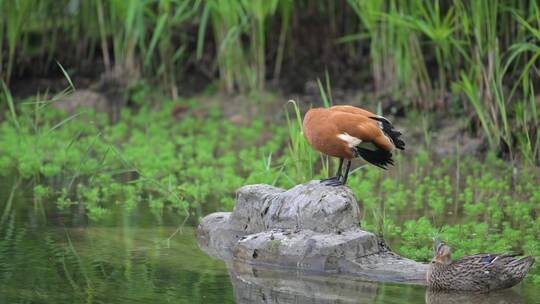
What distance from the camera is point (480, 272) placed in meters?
6.58

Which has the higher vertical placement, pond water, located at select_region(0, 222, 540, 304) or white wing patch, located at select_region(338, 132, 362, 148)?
white wing patch, located at select_region(338, 132, 362, 148)

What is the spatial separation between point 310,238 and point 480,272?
1.24m

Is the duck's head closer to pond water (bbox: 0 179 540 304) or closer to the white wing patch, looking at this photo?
pond water (bbox: 0 179 540 304)

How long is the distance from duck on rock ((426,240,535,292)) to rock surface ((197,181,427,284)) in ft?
0.93

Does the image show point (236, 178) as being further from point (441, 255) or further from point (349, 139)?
point (441, 255)

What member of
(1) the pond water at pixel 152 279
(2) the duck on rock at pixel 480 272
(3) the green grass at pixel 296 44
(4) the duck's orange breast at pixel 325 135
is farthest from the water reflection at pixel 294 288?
(3) the green grass at pixel 296 44

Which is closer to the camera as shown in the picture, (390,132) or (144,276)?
(144,276)

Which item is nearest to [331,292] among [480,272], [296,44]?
[480,272]

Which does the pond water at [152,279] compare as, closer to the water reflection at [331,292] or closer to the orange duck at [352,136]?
the water reflection at [331,292]

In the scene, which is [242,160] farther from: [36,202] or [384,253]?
[384,253]

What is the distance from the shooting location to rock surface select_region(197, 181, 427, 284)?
7.05 m

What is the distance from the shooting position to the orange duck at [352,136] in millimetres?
7164

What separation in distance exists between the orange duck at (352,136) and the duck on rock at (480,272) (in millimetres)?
909

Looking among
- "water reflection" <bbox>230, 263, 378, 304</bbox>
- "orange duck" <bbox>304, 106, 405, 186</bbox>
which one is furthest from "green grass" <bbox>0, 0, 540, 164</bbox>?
"water reflection" <bbox>230, 263, 378, 304</bbox>
